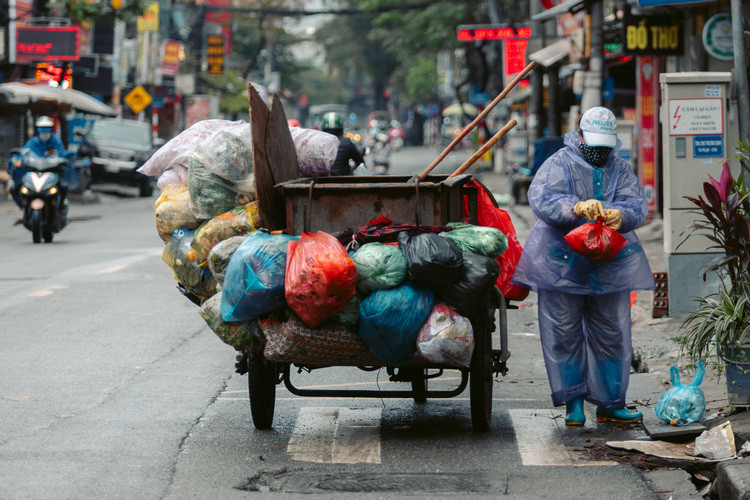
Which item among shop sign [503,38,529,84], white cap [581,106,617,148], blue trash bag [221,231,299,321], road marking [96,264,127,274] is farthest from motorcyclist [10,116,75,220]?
shop sign [503,38,529,84]

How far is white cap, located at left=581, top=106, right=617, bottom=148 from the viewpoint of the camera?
5.95 meters

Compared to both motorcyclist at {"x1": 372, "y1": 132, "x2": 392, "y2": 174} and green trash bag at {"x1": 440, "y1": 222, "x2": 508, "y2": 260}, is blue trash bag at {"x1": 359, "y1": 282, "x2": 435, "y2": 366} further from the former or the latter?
motorcyclist at {"x1": 372, "y1": 132, "x2": 392, "y2": 174}

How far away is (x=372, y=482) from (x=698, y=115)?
494 cm

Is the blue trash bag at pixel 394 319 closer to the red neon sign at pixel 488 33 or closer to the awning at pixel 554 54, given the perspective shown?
the awning at pixel 554 54

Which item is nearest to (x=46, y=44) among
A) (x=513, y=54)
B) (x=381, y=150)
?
(x=381, y=150)

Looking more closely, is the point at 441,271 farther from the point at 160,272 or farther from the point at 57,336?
the point at 160,272

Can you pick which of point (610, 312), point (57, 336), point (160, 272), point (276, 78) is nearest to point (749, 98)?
point (610, 312)

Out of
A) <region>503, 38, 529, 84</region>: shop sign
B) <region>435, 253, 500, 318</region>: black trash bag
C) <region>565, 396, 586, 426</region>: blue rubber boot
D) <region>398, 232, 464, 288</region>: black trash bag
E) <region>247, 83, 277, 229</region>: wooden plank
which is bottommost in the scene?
<region>565, 396, 586, 426</region>: blue rubber boot

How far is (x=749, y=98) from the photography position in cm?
852

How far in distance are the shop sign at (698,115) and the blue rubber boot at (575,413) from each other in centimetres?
336

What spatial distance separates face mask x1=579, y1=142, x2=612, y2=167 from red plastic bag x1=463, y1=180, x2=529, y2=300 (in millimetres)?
568

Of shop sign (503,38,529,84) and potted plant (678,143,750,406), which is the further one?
shop sign (503,38,529,84)

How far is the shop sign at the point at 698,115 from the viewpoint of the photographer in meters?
8.52

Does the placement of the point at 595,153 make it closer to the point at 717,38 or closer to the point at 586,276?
the point at 586,276
